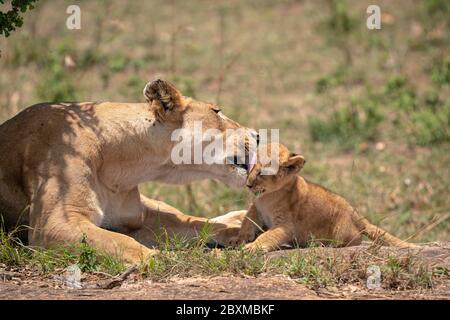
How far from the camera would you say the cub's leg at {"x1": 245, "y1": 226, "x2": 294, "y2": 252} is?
5.84 m

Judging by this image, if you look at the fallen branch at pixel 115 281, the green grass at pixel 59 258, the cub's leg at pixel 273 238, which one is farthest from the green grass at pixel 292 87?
the cub's leg at pixel 273 238

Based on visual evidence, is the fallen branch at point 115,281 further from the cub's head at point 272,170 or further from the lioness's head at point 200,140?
the cub's head at point 272,170

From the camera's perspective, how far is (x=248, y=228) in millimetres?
6273

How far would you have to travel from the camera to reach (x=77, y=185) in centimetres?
557

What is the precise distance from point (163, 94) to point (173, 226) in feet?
3.55

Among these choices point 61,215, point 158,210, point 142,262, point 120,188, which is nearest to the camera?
point 142,262

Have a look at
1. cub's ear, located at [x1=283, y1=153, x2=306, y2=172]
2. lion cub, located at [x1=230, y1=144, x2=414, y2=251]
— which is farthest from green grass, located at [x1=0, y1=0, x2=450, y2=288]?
cub's ear, located at [x1=283, y1=153, x2=306, y2=172]

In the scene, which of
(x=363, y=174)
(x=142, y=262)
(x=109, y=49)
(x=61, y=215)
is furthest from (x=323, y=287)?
(x=109, y=49)

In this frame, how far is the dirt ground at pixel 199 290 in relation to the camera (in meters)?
4.73

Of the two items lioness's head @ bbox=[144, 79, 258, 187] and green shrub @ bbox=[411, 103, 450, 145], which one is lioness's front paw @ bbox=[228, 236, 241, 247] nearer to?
lioness's head @ bbox=[144, 79, 258, 187]

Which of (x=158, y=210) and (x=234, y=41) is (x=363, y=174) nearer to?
(x=158, y=210)

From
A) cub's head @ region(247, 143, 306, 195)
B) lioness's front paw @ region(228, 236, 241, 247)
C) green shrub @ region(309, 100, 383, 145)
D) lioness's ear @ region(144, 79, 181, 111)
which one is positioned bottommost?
lioness's front paw @ region(228, 236, 241, 247)

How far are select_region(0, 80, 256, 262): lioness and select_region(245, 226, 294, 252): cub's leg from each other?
37cm

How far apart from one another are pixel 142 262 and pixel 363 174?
4117 millimetres
